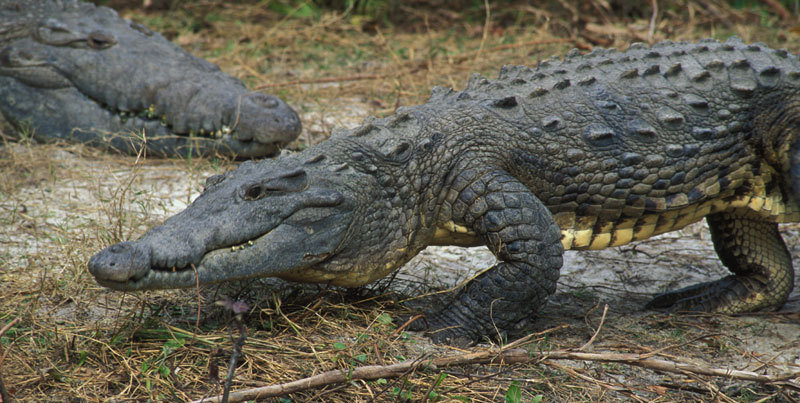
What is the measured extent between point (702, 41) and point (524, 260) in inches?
68.0

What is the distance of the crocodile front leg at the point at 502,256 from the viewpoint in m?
3.23

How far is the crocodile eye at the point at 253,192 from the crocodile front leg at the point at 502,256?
2.79 ft

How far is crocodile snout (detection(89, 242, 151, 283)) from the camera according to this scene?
2625 millimetres

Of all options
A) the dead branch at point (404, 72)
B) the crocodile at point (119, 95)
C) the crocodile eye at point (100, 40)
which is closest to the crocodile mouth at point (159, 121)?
the crocodile at point (119, 95)

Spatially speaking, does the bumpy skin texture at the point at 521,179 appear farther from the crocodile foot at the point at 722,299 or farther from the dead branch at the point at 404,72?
the dead branch at the point at 404,72

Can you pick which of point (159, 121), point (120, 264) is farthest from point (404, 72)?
point (120, 264)

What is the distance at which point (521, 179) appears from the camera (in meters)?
3.44

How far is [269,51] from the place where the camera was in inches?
317

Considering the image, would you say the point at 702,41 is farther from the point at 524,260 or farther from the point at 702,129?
the point at 524,260

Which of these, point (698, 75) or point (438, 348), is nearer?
point (438, 348)

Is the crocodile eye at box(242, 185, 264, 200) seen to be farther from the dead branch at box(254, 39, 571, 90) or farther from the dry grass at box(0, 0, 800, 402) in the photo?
the dead branch at box(254, 39, 571, 90)

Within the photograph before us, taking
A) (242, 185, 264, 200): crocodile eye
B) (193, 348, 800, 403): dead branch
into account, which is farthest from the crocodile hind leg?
(242, 185, 264, 200): crocodile eye

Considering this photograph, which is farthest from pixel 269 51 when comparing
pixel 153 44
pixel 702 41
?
pixel 702 41

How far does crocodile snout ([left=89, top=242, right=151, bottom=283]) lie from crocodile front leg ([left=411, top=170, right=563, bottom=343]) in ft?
4.01
